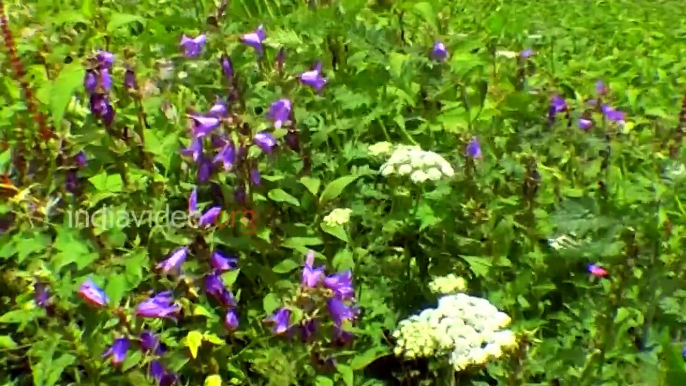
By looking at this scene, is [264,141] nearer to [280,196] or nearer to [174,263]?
[280,196]

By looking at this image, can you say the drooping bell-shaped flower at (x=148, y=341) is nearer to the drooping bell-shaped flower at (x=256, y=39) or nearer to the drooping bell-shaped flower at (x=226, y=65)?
the drooping bell-shaped flower at (x=226, y=65)

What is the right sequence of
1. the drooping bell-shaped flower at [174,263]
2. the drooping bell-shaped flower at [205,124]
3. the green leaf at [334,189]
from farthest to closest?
the green leaf at [334,189], the drooping bell-shaped flower at [205,124], the drooping bell-shaped flower at [174,263]

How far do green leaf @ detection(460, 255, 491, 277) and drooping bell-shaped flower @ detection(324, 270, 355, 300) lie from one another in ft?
1.28

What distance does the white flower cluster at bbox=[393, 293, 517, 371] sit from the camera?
1813 mm

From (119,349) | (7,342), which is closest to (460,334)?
(119,349)

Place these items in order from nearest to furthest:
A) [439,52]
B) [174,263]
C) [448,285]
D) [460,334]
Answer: [460,334] < [174,263] < [448,285] < [439,52]

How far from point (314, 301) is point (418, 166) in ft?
1.56

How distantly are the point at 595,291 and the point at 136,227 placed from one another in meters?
1.27

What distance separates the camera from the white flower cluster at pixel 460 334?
1813mm

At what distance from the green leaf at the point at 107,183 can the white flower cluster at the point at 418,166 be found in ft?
2.32

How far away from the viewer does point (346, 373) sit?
2.14 meters

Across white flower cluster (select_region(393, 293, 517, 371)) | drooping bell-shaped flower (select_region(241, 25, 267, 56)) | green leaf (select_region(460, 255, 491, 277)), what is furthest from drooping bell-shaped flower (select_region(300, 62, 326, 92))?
white flower cluster (select_region(393, 293, 517, 371))

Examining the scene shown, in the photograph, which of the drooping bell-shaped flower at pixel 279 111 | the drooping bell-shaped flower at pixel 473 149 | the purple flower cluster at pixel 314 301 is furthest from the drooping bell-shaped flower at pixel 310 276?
the drooping bell-shaped flower at pixel 473 149

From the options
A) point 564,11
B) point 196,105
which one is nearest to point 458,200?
point 196,105
